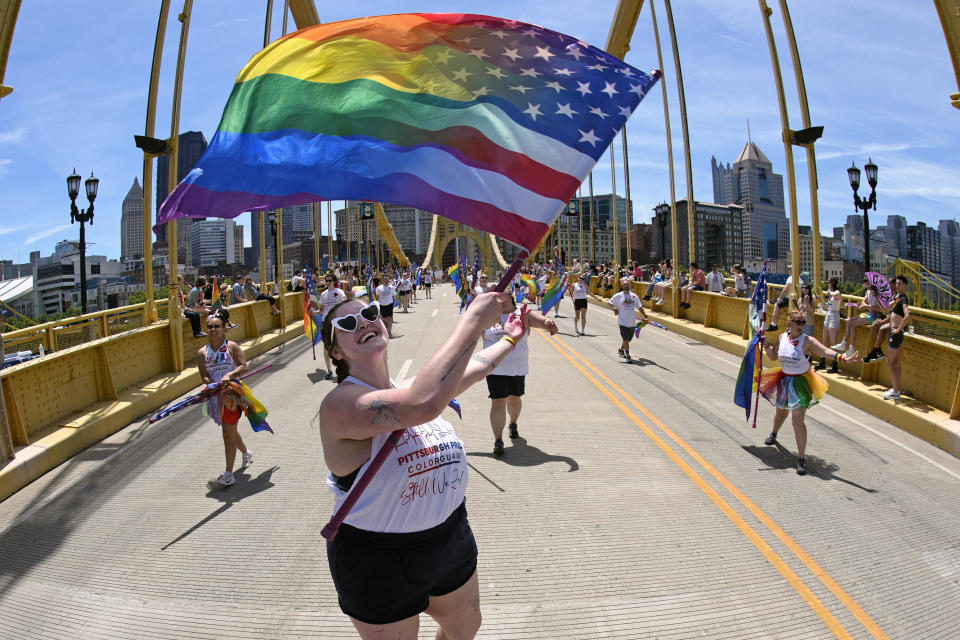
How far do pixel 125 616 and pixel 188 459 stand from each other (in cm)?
348

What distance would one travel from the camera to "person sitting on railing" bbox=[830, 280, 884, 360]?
9.99 meters

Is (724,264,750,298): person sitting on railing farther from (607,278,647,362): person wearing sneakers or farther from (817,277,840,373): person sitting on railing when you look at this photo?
→ (817,277,840,373): person sitting on railing

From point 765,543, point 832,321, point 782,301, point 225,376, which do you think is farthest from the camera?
point 782,301

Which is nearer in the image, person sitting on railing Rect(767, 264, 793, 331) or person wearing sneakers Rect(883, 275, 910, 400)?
person wearing sneakers Rect(883, 275, 910, 400)

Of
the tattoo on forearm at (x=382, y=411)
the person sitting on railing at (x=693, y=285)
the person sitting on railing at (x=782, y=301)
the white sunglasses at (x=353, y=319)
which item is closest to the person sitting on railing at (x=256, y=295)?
the person sitting on railing at (x=693, y=285)

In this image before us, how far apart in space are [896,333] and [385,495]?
9332 millimetres

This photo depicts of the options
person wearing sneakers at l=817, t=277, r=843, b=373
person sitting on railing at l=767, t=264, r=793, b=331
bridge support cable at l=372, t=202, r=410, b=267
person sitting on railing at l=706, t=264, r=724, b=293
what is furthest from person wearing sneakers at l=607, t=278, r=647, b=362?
bridge support cable at l=372, t=202, r=410, b=267

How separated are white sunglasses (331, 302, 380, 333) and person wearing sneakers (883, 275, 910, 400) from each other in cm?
929

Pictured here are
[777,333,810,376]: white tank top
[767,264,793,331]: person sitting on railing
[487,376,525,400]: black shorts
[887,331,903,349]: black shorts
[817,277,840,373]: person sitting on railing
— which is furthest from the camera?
[767,264,793,331]: person sitting on railing

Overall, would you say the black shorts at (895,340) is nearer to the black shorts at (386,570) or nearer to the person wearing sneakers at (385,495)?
Result: the person wearing sneakers at (385,495)

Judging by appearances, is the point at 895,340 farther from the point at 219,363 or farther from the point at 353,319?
the point at 353,319

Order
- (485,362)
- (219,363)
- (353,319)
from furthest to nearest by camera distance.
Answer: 1. (219,363)
2. (485,362)
3. (353,319)

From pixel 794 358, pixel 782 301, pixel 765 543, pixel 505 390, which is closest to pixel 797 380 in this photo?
pixel 794 358

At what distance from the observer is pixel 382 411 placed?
2.12 meters
